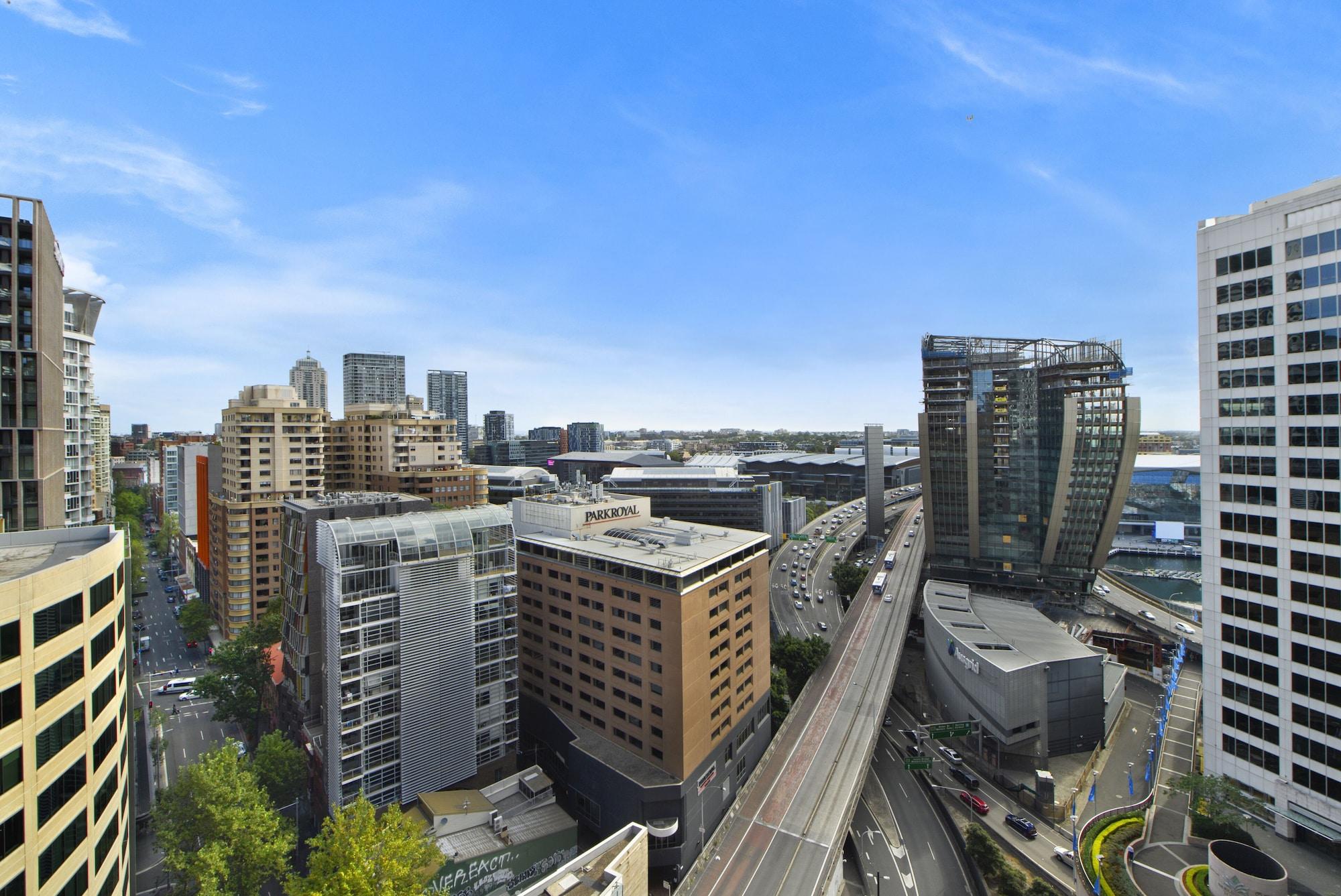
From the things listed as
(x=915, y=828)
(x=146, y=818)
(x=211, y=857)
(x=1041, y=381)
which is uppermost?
(x=1041, y=381)

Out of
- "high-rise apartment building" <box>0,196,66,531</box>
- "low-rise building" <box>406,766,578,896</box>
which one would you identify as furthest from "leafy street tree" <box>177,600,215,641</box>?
"low-rise building" <box>406,766,578,896</box>

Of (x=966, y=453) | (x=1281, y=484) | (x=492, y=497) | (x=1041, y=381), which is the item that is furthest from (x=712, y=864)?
(x=492, y=497)

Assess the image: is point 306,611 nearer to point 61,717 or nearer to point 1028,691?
point 61,717

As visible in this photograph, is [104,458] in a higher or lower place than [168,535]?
higher

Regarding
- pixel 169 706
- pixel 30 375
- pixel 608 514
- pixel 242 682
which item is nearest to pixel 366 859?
pixel 608 514

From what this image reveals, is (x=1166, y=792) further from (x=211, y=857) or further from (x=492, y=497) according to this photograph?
(x=492, y=497)

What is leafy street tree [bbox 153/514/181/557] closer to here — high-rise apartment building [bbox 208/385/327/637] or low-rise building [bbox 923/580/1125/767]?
high-rise apartment building [bbox 208/385/327/637]

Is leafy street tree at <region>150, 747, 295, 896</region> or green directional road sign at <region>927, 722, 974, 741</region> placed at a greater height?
leafy street tree at <region>150, 747, 295, 896</region>
